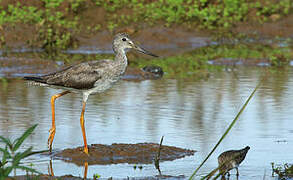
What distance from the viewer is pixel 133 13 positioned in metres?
22.5

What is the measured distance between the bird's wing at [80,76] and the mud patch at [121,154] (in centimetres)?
87

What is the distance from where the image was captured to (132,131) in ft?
32.6

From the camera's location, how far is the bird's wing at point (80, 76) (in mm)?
8734

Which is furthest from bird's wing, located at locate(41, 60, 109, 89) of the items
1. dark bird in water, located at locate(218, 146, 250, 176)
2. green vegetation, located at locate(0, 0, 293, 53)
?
green vegetation, located at locate(0, 0, 293, 53)

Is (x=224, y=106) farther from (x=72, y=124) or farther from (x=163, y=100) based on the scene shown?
(x=72, y=124)

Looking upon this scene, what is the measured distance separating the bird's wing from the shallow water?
0.87 meters

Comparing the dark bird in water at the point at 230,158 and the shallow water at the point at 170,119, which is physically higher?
the dark bird in water at the point at 230,158

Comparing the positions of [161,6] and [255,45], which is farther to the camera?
[161,6]

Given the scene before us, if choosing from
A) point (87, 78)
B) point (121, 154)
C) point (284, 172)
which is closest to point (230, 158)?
point (284, 172)

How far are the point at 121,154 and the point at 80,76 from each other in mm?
1213

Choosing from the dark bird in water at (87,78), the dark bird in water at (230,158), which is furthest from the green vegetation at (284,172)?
the dark bird in water at (87,78)

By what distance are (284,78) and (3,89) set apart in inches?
247

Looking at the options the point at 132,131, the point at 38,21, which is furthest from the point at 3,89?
the point at 38,21

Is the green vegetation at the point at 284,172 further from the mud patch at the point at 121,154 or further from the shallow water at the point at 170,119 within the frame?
the mud patch at the point at 121,154
